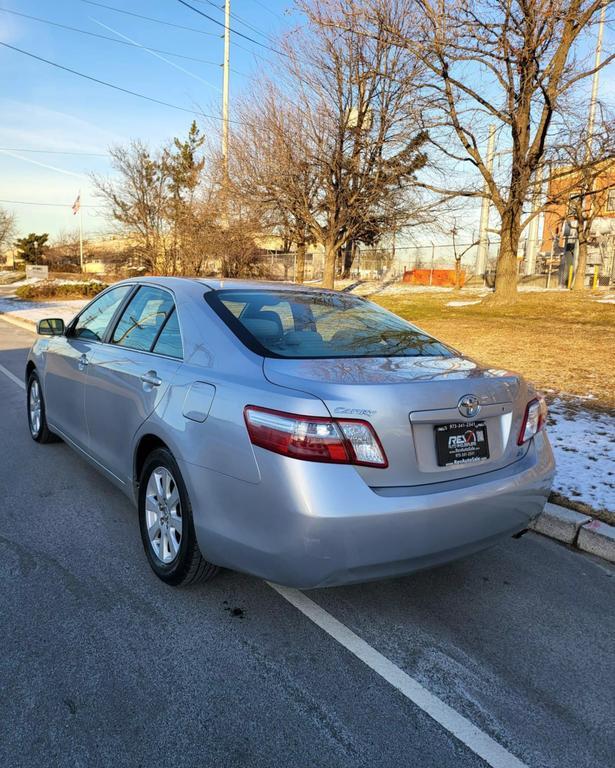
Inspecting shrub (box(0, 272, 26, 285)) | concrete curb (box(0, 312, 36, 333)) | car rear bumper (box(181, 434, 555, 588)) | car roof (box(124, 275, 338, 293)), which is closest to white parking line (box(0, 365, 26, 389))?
car roof (box(124, 275, 338, 293))

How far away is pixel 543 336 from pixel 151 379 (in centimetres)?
1029

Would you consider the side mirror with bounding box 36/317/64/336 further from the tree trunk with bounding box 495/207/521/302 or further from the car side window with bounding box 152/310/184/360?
the tree trunk with bounding box 495/207/521/302

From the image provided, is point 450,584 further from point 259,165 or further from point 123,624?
point 259,165

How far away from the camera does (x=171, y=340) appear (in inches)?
130

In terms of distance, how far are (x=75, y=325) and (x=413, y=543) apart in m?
3.54

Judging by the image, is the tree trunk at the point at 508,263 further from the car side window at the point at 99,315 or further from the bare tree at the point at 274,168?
the car side window at the point at 99,315

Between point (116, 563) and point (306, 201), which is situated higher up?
point (306, 201)

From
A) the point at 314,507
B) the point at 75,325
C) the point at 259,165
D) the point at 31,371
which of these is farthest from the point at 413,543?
the point at 259,165

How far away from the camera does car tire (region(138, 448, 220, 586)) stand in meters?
2.85

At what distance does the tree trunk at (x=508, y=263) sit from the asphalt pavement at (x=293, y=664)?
15.7 meters

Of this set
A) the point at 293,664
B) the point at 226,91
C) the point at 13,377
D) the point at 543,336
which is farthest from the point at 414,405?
the point at 226,91

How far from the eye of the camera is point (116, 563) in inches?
130

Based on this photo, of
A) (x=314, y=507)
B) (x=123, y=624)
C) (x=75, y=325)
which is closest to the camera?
(x=314, y=507)

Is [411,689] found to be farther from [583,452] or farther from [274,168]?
[274,168]
